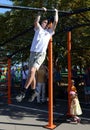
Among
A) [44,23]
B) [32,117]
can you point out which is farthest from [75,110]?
[44,23]

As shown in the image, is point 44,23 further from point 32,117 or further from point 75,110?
point 32,117

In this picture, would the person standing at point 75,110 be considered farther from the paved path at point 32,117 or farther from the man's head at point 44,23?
the man's head at point 44,23

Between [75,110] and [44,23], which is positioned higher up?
[44,23]

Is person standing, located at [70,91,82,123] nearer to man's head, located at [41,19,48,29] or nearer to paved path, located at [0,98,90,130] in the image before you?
paved path, located at [0,98,90,130]

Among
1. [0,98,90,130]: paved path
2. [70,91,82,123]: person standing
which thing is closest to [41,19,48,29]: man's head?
[0,98,90,130]: paved path

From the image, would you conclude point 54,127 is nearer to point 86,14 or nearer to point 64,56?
point 86,14

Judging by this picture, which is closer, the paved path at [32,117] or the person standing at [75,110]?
the paved path at [32,117]

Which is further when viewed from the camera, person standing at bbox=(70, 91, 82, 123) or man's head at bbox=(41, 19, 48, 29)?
person standing at bbox=(70, 91, 82, 123)

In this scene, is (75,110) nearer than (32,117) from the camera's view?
Yes

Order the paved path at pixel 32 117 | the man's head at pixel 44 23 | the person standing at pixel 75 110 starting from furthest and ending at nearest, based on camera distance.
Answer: the person standing at pixel 75 110 → the paved path at pixel 32 117 → the man's head at pixel 44 23

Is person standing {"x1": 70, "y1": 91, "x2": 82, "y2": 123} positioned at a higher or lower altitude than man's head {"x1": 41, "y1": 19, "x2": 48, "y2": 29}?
lower

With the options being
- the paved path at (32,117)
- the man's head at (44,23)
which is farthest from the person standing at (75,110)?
the man's head at (44,23)

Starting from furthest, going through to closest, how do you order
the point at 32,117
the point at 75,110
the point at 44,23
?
the point at 32,117 → the point at 75,110 → the point at 44,23

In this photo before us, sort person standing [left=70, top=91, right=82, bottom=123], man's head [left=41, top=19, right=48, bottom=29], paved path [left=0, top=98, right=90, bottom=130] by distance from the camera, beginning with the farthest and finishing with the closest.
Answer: person standing [left=70, top=91, right=82, bottom=123] → paved path [left=0, top=98, right=90, bottom=130] → man's head [left=41, top=19, right=48, bottom=29]
